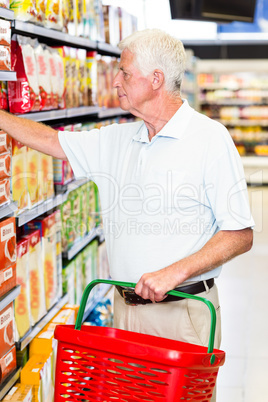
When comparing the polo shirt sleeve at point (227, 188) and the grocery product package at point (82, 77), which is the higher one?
the grocery product package at point (82, 77)

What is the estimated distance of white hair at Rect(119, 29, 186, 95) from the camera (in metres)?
1.92

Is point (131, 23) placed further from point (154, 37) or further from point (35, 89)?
point (154, 37)

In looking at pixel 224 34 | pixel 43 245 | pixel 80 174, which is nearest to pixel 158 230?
pixel 80 174

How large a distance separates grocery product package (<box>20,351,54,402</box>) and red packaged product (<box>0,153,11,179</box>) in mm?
881

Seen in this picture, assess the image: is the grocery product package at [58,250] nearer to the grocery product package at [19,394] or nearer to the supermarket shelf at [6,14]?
the grocery product package at [19,394]

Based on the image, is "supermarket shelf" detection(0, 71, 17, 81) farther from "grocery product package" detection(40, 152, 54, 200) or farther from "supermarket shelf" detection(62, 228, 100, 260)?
"supermarket shelf" detection(62, 228, 100, 260)

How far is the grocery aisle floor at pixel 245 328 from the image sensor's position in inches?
135

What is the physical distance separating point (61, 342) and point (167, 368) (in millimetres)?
321

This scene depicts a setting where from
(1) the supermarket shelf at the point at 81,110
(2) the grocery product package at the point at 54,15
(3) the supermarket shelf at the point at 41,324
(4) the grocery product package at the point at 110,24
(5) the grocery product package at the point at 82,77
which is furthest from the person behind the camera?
(4) the grocery product package at the point at 110,24

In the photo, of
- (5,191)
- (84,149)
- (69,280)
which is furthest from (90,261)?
(84,149)

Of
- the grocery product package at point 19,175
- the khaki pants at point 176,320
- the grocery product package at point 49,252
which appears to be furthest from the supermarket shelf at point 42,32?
the khaki pants at point 176,320

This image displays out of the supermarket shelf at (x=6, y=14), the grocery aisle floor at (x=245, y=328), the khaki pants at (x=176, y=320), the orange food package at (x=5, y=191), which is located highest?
the supermarket shelf at (x=6, y=14)

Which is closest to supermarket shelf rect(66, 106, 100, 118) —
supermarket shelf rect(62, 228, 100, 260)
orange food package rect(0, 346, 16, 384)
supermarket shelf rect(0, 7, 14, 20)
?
supermarket shelf rect(62, 228, 100, 260)

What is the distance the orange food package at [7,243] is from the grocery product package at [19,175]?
0.67 feet
